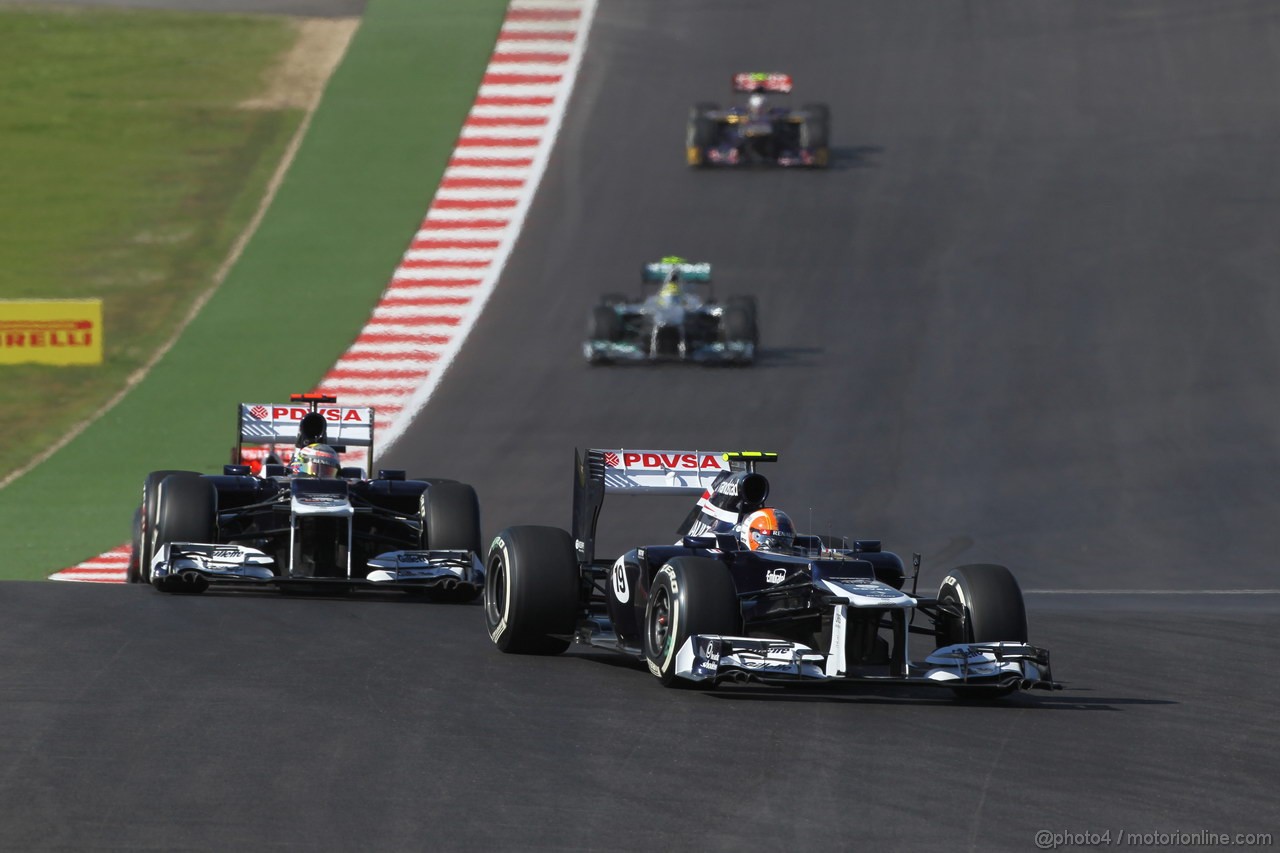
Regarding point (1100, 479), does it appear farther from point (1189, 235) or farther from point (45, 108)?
point (45, 108)

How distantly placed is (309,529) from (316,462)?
1.29 meters

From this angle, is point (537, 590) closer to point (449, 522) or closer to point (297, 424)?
point (449, 522)

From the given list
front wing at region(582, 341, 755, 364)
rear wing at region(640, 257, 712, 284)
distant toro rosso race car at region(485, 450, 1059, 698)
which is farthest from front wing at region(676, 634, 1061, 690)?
rear wing at region(640, 257, 712, 284)

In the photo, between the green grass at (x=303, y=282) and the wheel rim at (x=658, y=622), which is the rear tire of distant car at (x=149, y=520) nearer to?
the green grass at (x=303, y=282)

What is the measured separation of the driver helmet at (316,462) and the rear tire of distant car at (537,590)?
211 inches

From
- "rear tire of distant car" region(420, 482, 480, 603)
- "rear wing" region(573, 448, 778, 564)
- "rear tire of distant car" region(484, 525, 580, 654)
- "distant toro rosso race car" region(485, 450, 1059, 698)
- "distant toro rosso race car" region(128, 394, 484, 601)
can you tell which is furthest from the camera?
"rear tire of distant car" region(420, 482, 480, 603)

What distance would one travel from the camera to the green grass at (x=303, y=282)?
26922 millimetres

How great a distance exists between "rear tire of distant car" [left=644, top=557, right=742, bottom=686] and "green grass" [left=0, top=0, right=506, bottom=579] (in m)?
12.2

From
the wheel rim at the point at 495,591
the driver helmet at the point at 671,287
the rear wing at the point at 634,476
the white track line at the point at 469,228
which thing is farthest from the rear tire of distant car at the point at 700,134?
the wheel rim at the point at 495,591

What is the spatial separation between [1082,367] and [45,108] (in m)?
25.2

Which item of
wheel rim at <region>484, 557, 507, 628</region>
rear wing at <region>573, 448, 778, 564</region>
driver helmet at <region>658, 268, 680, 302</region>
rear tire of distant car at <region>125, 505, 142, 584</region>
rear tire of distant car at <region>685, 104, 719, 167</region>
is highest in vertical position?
rear tire of distant car at <region>685, 104, 719, 167</region>

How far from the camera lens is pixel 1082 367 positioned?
31.5 metres

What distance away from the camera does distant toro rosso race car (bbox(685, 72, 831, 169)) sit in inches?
1645

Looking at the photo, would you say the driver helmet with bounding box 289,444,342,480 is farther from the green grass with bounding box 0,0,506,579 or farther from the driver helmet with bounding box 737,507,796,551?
the driver helmet with bounding box 737,507,796,551
